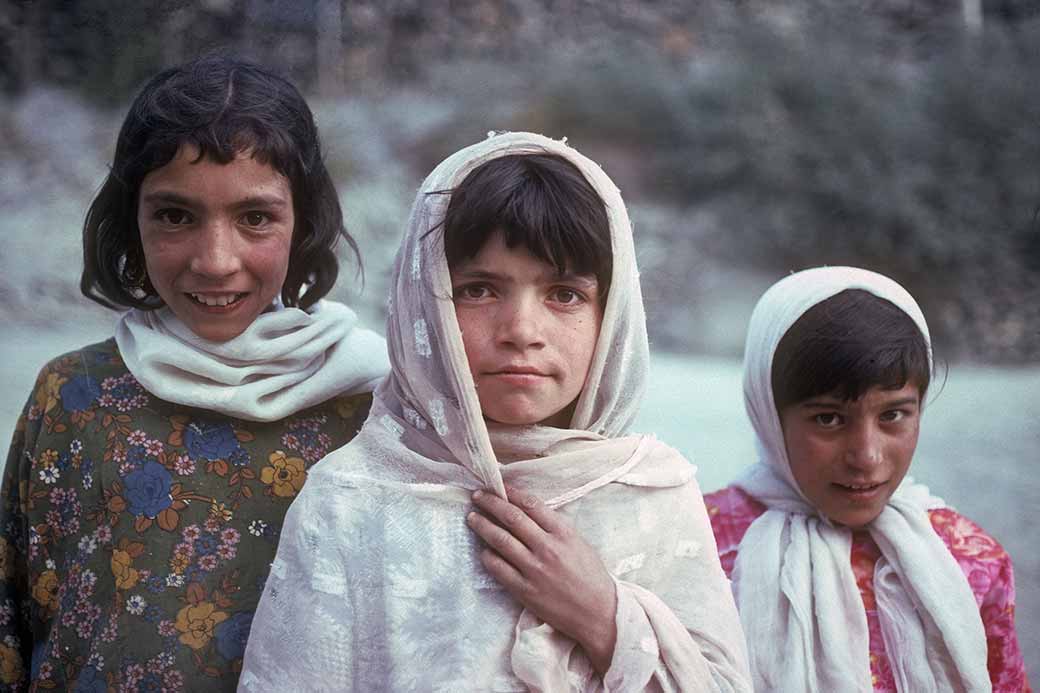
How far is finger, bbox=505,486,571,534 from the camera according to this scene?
177 cm

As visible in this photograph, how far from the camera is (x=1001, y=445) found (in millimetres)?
4496

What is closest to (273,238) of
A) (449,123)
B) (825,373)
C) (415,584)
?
(415,584)

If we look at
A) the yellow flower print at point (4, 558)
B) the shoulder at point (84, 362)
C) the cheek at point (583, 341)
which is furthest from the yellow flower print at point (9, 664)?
the cheek at point (583, 341)

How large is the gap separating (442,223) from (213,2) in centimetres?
130

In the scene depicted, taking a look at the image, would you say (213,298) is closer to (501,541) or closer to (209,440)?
(209,440)

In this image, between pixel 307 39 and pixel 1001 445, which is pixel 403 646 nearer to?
pixel 307 39

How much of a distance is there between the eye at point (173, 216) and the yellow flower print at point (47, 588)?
0.76 m

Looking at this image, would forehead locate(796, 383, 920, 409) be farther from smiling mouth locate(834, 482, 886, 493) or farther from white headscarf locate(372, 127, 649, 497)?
white headscarf locate(372, 127, 649, 497)

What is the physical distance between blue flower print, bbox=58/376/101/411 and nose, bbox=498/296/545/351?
966 mm

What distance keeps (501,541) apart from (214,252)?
806 mm

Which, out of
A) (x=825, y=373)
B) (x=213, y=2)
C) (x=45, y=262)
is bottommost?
(x=825, y=373)

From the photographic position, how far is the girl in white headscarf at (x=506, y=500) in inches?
68.0

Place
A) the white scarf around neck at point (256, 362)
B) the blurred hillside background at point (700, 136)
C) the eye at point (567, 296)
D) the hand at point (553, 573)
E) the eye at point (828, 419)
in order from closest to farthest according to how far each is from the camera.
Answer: the hand at point (553, 573), the eye at point (567, 296), the white scarf around neck at point (256, 362), the eye at point (828, 419), the blurred hillside background at point (700, 136)

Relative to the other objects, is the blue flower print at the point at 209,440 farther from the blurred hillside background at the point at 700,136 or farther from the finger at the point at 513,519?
the blurred hillside background at the point at 700,136
